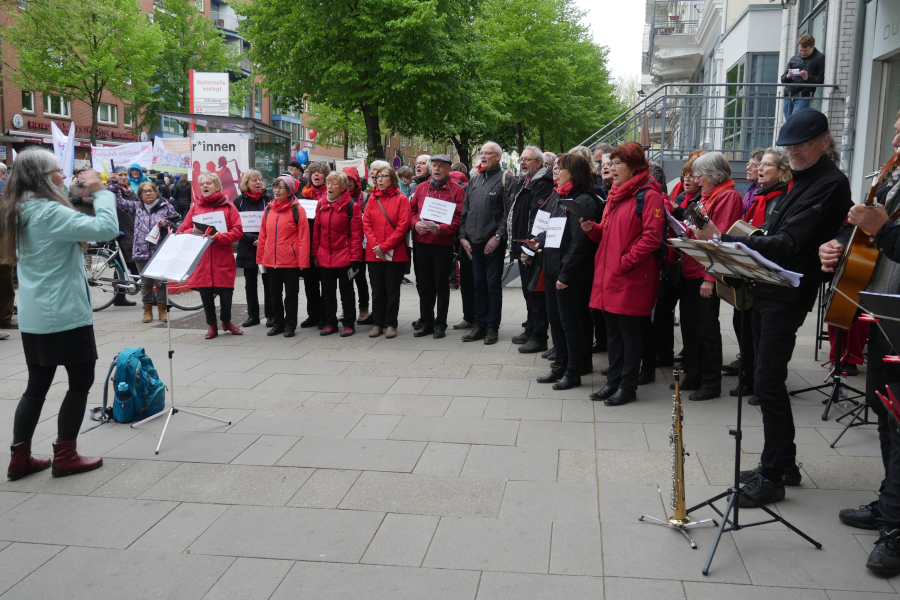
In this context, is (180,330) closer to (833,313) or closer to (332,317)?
(332,317)

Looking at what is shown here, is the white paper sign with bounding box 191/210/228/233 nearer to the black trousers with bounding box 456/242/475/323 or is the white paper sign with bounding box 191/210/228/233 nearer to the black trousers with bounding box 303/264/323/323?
the black trousers with bounding box 303/264/323/323

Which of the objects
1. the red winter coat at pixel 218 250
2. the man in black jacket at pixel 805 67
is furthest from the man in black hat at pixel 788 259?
the man in black jacket at pixel 805 67

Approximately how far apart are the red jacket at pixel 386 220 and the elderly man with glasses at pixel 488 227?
714mm

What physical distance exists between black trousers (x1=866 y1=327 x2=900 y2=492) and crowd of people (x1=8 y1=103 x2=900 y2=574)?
13mm

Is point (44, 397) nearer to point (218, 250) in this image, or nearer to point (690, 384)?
point (218, 250)

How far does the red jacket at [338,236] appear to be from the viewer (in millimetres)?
8780

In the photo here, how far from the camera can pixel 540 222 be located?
6.95 meters

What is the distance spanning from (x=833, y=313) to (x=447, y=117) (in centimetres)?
2256

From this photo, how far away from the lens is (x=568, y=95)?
32.8 meters

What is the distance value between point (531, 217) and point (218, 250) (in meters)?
3.91

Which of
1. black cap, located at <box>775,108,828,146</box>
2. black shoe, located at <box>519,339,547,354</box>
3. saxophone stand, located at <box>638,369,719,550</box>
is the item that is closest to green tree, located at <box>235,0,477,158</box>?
black shoe, located at <box>519,339,547,354</box>

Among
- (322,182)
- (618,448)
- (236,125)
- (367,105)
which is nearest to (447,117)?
(367,105)

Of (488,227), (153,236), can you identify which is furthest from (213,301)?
(488,227)

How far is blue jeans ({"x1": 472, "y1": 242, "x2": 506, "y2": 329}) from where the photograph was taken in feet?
27.1
